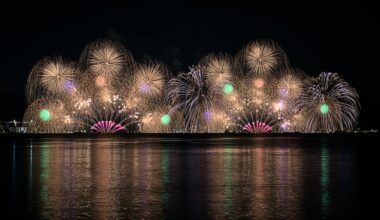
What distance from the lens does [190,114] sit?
9944 centimetres

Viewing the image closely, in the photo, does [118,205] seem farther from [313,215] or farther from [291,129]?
[291,129]

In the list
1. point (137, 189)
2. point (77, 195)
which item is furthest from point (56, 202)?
point (137, 189)

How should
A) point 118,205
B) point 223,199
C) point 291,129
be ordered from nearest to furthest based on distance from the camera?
point 118,205 < point 223,199 < point 291,129

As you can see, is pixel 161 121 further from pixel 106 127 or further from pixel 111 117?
pixel 106 127

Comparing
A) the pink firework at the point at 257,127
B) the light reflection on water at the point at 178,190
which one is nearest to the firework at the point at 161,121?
the pink firework at the point at 257,127

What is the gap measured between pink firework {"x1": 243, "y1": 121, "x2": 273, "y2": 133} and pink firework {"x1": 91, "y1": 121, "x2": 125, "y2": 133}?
70.7 ft

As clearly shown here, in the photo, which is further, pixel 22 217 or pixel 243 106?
pixel 243 106

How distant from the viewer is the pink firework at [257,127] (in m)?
111

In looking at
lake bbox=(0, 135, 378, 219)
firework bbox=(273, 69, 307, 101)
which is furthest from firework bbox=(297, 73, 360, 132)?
lake bbox=(0, 135, 378, 219)

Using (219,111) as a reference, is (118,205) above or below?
below

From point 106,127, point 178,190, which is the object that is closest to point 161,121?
point 106,127

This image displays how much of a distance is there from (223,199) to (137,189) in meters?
3.77

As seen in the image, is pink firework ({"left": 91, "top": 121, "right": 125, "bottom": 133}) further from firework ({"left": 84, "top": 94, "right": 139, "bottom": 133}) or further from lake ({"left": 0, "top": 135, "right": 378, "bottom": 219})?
lake ({"left": 0, "top": 135, "right": 378, "bottom": 219})

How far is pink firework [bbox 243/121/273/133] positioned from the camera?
110975 mm
